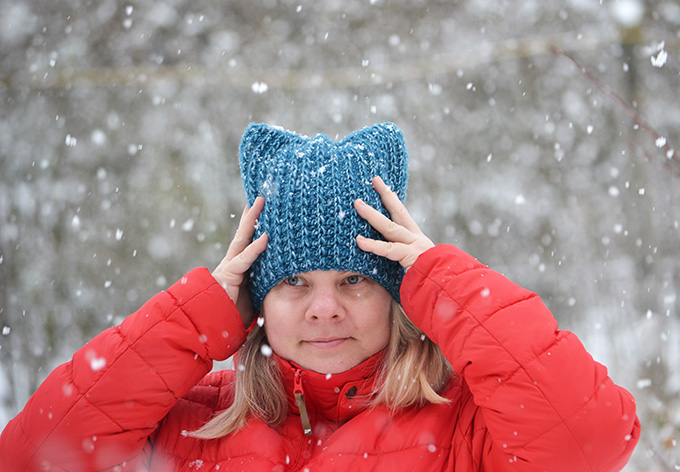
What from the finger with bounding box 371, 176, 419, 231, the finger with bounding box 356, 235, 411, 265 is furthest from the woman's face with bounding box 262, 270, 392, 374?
the finger with bounding box 371, 176, 419, 231

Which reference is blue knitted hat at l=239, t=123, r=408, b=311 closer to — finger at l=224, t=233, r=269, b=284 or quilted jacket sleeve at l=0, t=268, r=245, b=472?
finger at l=224, t=233, r=269, b=284

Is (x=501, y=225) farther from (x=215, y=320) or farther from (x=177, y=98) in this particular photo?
(x=215, y=320)

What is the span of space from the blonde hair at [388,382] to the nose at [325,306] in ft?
0.74

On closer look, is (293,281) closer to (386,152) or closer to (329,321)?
(329,321)

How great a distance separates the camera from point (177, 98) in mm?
5402

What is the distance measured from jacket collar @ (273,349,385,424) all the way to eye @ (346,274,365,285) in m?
0.24

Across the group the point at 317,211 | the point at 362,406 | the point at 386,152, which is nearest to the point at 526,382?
the point at 362,406

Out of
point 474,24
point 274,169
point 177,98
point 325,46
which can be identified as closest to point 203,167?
point 177,98

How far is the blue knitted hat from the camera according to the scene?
1.61m

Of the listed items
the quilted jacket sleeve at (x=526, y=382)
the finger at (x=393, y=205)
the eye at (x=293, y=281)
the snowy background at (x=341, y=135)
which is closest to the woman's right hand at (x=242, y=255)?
the eye at (x=293, y=281)

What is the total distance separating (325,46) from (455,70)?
143 cm

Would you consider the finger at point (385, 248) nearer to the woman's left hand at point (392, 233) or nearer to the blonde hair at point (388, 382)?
the woman's left hand at point (392, 233)

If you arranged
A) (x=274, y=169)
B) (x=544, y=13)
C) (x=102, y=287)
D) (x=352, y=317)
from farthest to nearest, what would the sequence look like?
(x=544, y=13) → (x=102, y=287) → (x=274, y=169) → (x=352, y=317)

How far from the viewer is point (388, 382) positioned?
5.20 ft
